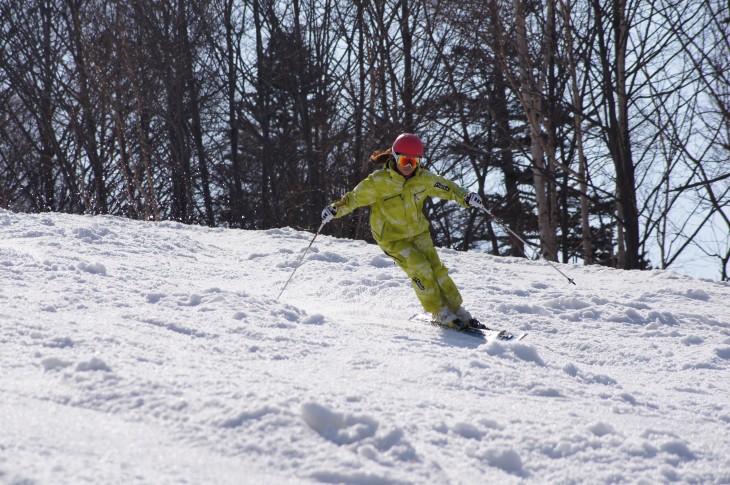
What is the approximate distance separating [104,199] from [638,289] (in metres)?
17.8

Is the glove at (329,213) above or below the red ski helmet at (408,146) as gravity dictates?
below

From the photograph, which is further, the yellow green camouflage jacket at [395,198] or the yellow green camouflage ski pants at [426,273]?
the yellow green camouflage jacket at [395,198]

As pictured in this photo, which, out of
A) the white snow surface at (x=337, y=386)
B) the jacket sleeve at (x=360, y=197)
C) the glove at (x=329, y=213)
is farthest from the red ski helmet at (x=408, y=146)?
the white snow surface at (x=337, y=386)

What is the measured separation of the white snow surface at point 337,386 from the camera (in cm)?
245

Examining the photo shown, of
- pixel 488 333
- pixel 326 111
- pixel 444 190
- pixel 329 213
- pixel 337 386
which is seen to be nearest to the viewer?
pixel 337 386

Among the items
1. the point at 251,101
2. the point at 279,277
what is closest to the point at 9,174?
the point at 251,101

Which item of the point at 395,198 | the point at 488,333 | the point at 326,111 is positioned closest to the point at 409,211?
the point at 395,198

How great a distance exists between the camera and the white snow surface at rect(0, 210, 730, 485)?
8.03 feet

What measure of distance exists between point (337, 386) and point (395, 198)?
2.52m

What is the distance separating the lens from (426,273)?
5402mm

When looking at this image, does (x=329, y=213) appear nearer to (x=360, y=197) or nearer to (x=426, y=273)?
(x=360, y=197)

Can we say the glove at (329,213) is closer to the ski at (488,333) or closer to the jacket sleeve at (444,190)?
the jacket sleeve at (444,190)

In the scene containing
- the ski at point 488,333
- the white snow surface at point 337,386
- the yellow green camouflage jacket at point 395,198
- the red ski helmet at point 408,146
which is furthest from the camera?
the yellow green camouflage jacket at point 395,198

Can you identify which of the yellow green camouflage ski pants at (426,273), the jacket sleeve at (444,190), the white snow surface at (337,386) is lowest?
the white snow surface at (337,386)
